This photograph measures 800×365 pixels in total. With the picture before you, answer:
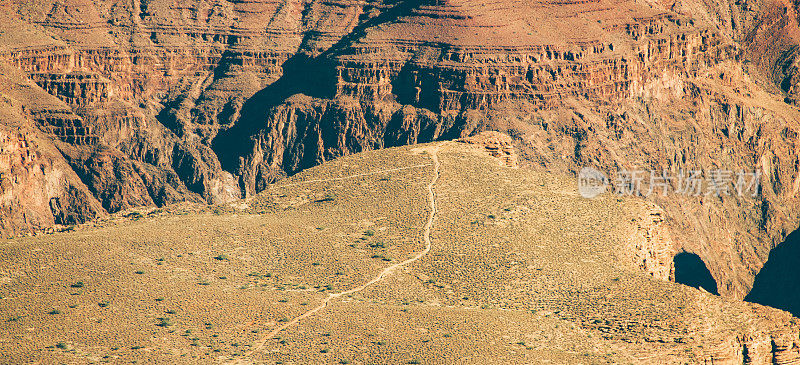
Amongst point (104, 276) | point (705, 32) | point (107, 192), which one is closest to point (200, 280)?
point (104, 276)

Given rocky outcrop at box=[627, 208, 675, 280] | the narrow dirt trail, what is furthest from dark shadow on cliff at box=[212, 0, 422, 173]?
rocky outcrop at box=[627, 208, 675, 280]

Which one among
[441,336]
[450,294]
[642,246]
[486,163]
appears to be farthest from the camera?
[486,163]

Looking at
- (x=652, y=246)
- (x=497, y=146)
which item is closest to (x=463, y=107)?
(x=497, y=146)

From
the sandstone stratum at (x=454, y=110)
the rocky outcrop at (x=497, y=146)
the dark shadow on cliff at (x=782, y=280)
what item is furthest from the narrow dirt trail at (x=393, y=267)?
the sandstone stratum at (x=454, y=110)

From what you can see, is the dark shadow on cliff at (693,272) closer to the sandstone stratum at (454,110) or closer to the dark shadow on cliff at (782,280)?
the sandstone stratum at (454,110)

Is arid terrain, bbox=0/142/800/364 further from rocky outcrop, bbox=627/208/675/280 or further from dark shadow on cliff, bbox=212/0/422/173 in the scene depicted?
dark shadow on cliff, bbox=212/0/422/173

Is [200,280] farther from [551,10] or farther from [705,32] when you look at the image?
[705,32]
